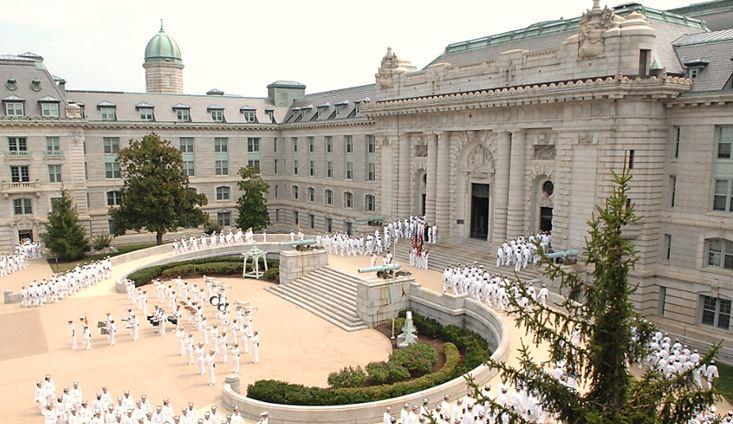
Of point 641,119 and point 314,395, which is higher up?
point 641,119

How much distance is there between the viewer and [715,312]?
3102cm

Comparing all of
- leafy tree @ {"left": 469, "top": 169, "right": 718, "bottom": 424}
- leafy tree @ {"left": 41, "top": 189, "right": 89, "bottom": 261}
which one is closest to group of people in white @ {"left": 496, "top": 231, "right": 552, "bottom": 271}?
leafy tree @ {"left": 469, "top": 169, "right": 718, "bottom": 424}

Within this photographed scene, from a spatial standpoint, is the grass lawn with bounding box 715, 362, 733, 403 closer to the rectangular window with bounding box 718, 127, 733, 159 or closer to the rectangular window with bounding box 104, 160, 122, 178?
the rectangular window with bounding box 718, 127, 733, 159

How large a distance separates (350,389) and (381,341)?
8296 mm

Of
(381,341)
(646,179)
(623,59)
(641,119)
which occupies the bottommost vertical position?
(381,341)

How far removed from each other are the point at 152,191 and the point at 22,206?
1378 cm

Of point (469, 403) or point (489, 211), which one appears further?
point (489, 211)

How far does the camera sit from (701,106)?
30703 millimetres

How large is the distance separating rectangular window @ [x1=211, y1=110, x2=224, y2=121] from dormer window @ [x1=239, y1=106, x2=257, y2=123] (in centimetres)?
270

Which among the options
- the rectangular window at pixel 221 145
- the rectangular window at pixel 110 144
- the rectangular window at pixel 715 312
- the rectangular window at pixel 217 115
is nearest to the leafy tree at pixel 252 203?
the rectangular window at pixel 221 145

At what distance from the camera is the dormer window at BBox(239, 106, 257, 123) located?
6831 cm

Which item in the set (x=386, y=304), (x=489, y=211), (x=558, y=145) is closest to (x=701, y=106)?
(x=558, y=145)

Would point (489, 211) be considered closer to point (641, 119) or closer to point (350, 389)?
point (641, 119)

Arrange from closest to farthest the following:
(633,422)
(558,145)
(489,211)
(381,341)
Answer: (633,422) → (381,341) → (558,145) → (489,211)
